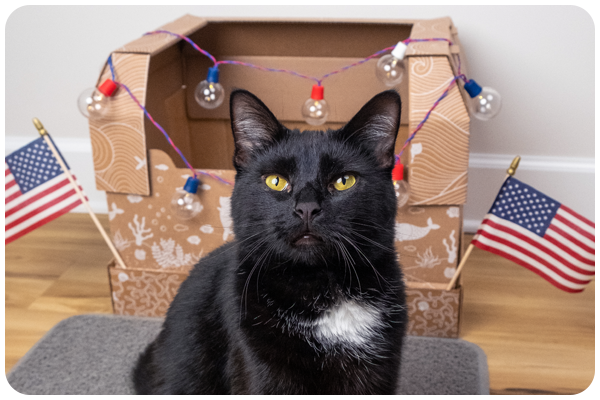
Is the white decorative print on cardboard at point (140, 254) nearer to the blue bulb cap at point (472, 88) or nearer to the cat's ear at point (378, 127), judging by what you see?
the cat's ear at point (378, 127)

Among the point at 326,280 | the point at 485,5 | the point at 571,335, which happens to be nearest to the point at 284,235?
the point at 326,280

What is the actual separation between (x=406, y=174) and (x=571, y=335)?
544 millimetres

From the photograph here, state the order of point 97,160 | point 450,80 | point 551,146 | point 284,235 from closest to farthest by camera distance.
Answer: point 284,235 → point 450,80 → point 97,160 → point 551,146

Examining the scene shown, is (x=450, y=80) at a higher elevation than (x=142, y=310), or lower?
higher

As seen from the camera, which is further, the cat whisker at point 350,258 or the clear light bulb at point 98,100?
the clear light bulb at point 98,100

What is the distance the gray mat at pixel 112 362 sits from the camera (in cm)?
109

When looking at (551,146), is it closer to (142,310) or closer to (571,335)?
(571,335)

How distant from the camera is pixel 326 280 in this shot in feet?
2.48

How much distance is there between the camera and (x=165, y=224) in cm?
125

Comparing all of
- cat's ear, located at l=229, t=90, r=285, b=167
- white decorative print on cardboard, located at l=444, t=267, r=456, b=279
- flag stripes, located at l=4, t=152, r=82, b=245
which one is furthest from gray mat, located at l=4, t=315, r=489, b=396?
cat's ear, located at l=229, t=90, r=285, b=167

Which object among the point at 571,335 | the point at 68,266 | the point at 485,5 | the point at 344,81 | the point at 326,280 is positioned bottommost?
the point at 571,335

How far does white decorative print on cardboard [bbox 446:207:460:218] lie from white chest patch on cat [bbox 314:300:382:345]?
0.46 m

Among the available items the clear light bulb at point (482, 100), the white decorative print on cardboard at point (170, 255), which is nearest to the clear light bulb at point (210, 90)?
the white decorative print on cardboard at point (170, 255)

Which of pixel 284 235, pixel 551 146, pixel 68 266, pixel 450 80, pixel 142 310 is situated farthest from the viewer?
pixel 551 146
